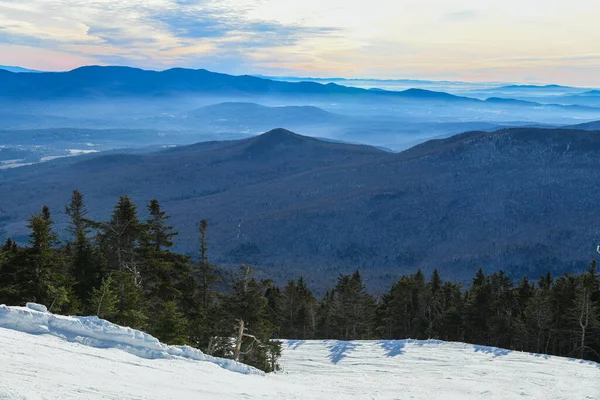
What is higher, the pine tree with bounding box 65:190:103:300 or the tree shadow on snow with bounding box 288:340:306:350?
the pine tree with bounding box 65:190:103:300

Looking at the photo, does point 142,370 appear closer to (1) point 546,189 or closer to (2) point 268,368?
(2) point 268,368

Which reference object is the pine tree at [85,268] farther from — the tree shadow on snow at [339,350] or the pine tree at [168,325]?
the tree shadow on snow at [339,350]

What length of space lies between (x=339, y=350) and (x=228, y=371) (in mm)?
16169

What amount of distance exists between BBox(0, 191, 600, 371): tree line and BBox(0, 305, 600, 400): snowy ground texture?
3.64 meters

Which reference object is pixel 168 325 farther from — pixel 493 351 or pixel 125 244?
pixel 493 351

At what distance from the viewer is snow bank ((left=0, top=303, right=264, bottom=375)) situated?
56.3 feet

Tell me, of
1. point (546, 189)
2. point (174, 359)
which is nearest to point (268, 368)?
point (174, 359)

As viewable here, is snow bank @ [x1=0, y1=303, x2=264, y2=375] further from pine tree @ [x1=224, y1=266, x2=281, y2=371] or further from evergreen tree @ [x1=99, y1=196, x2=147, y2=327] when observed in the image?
evergreen tree @ [x1=99, y1=196, x2=147, y2=327]

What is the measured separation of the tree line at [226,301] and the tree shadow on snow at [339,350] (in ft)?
14.6

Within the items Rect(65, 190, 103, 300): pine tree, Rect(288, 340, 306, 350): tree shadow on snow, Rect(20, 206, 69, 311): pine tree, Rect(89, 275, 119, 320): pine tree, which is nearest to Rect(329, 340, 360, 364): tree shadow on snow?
Rect(288, 340, 306, 350): tree shadow on snow

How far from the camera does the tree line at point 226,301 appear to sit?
23594mm

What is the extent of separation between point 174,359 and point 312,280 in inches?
4693

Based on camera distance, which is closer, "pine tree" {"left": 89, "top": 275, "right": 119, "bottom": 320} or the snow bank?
the snow bank

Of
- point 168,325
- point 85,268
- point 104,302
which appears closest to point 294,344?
point 168,325
